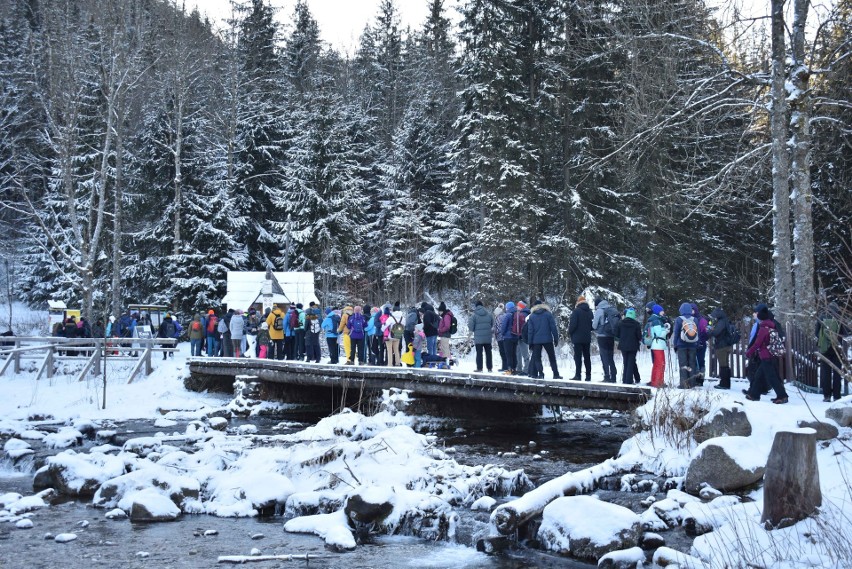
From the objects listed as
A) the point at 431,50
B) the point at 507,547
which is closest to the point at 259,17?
the point at 431,50

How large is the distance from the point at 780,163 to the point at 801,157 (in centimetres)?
46

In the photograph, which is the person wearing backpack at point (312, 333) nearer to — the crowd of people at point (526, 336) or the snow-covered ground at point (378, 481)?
the crowd of people at point (526, 336)

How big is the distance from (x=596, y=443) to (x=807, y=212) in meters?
6.44

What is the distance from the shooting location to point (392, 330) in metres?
20.5

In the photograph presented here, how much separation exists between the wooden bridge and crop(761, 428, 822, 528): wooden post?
584 centimetres

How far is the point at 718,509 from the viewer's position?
8.89m

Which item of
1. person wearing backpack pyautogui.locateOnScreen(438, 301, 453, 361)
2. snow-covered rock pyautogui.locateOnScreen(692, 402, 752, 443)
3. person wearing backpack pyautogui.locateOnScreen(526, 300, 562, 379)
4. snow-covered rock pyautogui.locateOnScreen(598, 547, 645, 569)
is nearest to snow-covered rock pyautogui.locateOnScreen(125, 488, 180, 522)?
snow-covered rock pyautogui.locateOnScreen(598, 547, 645, 569)

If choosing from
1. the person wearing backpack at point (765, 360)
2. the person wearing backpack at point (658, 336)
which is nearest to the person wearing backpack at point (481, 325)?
the person wearing backpack at point (658, 336)

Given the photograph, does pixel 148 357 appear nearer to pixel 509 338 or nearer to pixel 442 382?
pixel 442 382

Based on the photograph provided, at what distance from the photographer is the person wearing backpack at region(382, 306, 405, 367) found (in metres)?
20.3

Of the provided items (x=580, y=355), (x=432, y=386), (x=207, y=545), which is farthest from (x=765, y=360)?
(x=207, y=545)

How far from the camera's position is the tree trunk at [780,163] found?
51.4ft

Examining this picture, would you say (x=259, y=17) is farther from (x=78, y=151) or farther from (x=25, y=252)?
(x=25, y=252)

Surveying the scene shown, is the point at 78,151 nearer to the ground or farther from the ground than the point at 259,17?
nearer to the ground
